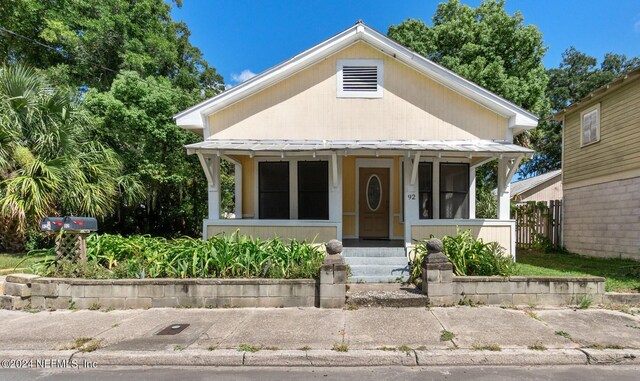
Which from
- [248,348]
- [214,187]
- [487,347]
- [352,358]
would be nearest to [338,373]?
[352,358]

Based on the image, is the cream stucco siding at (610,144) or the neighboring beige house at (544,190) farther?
the neighboring beige house at (544,190)

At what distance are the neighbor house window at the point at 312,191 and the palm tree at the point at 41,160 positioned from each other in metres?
5.65

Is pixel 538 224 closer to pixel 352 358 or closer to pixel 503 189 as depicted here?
pixel 503 189

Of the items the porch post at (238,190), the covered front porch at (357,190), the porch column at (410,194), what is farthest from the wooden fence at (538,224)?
the porch post at (238,190)

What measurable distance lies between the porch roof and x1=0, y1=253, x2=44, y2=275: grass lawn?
4.85 metres

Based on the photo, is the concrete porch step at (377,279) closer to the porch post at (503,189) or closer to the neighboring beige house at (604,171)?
the porch post at (503,189)

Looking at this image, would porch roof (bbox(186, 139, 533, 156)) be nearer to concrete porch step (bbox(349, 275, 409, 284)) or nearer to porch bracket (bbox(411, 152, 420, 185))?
porch bracket (bbox(411, 152, 420, 185))

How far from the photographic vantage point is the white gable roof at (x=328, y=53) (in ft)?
27.3

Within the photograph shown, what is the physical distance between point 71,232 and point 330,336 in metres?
5.35

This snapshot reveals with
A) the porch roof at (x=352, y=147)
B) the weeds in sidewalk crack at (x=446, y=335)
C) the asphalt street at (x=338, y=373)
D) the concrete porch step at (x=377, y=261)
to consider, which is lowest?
the asphalt street at (x=338, y=373)

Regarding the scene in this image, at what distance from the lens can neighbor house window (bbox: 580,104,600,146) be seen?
10.4 meters

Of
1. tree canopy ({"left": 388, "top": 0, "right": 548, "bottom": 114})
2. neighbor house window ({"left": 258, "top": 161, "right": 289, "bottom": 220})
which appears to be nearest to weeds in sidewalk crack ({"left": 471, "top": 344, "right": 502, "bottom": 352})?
neighbor house window ({"left": 258, "top": 161, "right": 289, "bottom": 220})

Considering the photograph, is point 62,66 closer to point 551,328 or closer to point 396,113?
point 396,113

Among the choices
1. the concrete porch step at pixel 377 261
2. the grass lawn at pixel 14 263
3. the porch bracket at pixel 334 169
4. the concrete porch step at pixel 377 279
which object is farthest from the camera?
the porch bracket at pixel 334 169
